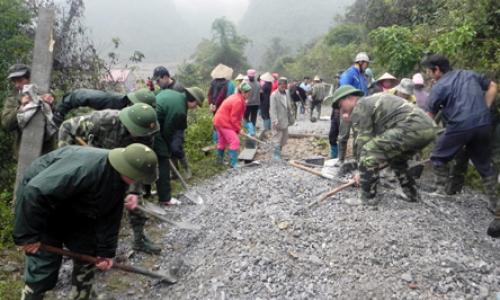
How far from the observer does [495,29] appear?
539 cm

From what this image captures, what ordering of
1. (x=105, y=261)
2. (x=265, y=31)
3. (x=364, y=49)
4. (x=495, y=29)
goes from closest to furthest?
(x=105, y=261)
(x=495, y=29)
(x=364, y=49)
(x=265, y=31)

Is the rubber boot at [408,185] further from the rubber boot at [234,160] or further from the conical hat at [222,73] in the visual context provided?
the conical hat at [222,73]

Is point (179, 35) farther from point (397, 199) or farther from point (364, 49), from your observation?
point (397, 199)

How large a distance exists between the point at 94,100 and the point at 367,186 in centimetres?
337

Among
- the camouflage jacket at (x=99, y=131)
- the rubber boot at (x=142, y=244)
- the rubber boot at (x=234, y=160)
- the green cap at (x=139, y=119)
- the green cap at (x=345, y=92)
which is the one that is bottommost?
the rubber boot at (x=142, y=244)

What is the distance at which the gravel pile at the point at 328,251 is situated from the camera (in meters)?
2.96

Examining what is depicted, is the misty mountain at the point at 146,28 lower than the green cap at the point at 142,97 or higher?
higher

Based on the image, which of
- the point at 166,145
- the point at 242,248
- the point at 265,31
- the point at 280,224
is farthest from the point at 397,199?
the point at 265,31

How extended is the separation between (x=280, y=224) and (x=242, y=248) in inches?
20.9

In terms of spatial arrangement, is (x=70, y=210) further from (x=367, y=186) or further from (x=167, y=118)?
(x=367, y=186)

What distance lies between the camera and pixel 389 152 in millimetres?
4047

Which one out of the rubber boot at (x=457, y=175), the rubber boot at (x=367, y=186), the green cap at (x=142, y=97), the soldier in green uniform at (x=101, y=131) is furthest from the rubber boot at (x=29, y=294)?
the rubber boot at (x=457, y=175)

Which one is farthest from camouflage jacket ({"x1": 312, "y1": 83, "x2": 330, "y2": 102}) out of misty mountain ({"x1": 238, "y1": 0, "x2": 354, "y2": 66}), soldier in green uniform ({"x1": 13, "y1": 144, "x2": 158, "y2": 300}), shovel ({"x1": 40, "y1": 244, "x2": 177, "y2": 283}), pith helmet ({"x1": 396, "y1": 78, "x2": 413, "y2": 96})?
misty mountain ({"x1": 238, "y1": 0, "x2": 354, "y2": 66})

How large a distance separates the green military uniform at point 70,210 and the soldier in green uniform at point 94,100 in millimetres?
1621
